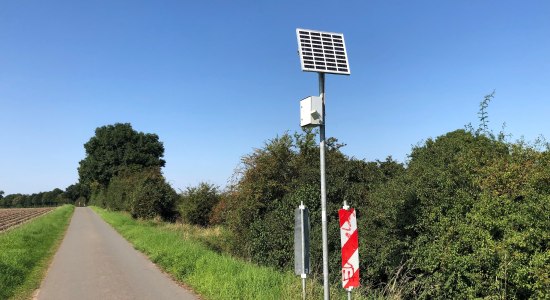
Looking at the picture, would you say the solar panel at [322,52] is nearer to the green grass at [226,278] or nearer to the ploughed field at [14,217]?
the green grass at [226,278]

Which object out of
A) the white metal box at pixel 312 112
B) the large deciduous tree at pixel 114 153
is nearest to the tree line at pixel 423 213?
the white metal box at pixel 312 112

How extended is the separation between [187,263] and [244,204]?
4.49 meters

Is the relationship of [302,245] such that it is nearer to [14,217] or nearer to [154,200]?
[154,200]

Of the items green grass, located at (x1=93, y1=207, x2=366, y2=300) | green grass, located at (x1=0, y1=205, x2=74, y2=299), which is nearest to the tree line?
green grass, located at (x1=93, y1=207, x2=366, y2=300)

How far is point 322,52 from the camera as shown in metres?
6.75

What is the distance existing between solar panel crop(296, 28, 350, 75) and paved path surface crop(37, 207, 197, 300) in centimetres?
551

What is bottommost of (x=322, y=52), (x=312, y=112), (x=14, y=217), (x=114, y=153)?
(x=14, y=217)

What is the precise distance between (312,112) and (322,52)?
98 centimetres

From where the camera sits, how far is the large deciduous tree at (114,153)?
75812 millimetres

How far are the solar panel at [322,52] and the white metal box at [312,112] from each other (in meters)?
0.45

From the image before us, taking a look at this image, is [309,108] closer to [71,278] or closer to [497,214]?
[497,214]

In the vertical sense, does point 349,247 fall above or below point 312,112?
below

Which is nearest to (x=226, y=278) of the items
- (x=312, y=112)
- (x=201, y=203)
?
(x=312, y=112)

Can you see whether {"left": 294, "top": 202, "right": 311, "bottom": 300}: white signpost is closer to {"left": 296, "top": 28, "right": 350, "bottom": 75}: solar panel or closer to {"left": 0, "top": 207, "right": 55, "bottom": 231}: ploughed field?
{"left": 296, "top": 28, "right": 350, "bottom": 75}: solar panel
